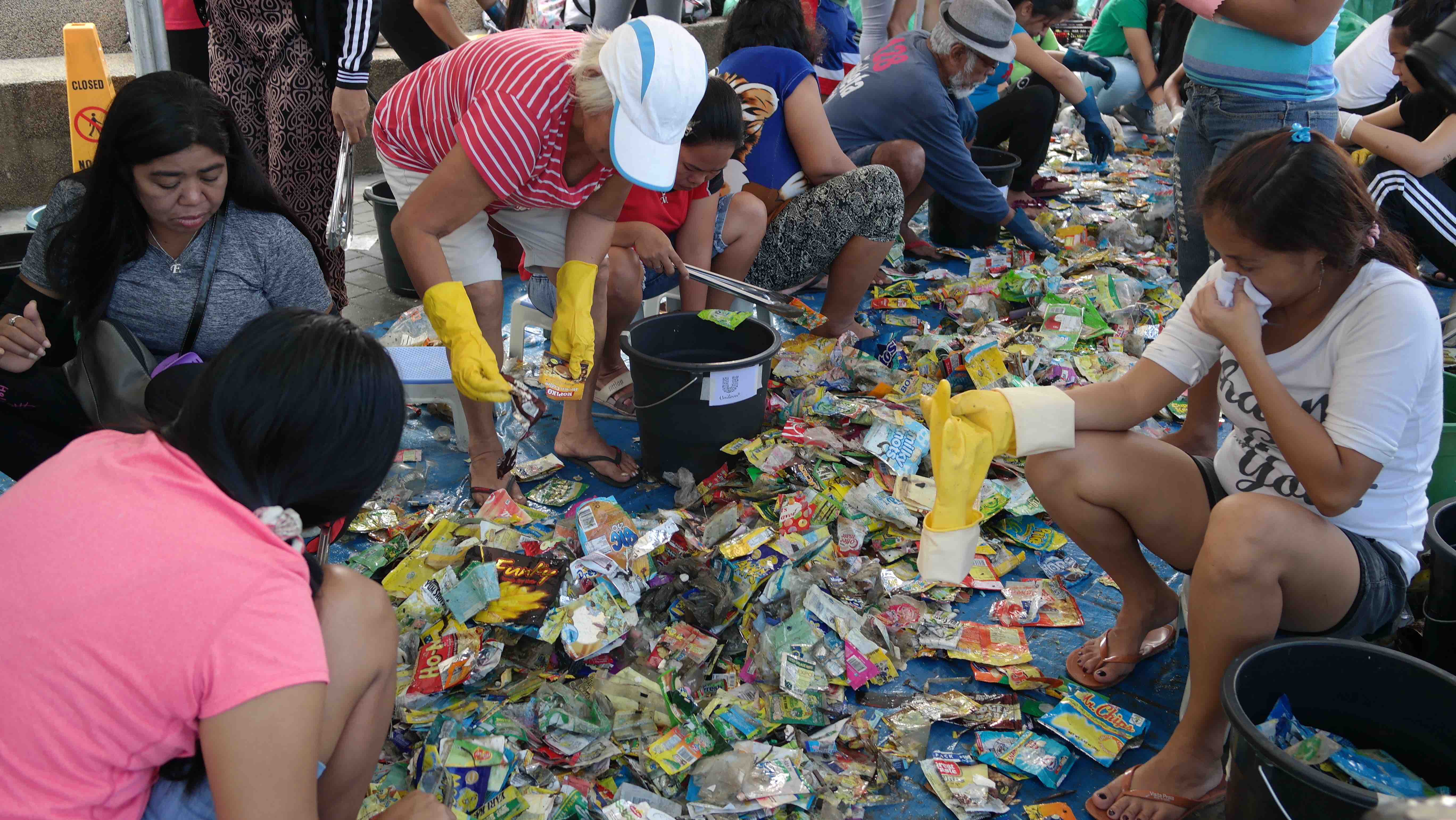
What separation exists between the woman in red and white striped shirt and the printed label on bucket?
0.33 m

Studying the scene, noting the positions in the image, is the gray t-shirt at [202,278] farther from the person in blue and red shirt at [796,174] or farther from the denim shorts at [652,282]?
the person in blue and red shirt at [796,174]

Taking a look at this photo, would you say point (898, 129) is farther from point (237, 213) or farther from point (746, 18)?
point (237, 213)

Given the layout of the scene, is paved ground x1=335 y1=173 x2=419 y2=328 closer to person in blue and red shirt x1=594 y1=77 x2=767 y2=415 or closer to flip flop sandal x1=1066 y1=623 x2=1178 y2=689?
person in blue and red shirt x1=594 y1=77 x2=767 y2=415

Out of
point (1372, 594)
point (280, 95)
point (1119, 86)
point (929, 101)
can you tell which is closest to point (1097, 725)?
point (1372, 594)

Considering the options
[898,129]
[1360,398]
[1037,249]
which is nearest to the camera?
[1360,398]

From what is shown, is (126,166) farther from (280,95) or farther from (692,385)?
(692,385)

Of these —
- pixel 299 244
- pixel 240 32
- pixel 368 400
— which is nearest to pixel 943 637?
pixel 368 400

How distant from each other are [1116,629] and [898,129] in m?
2.32

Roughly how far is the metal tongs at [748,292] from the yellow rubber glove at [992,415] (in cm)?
121

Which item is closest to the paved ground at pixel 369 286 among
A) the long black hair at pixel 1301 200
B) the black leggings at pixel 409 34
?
the black leggings at pixel 409 34

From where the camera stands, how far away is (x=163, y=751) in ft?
3.36

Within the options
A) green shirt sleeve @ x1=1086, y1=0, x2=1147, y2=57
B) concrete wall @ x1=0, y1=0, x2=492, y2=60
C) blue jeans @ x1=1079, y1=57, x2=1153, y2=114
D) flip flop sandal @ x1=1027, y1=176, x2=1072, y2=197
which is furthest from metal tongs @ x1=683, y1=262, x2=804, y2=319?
green shirt sleeve @ x1=1086, y1=0, x2=1147, y2=57

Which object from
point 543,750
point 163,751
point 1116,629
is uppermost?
point 163,751

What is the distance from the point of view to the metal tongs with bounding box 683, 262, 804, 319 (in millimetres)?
2887
